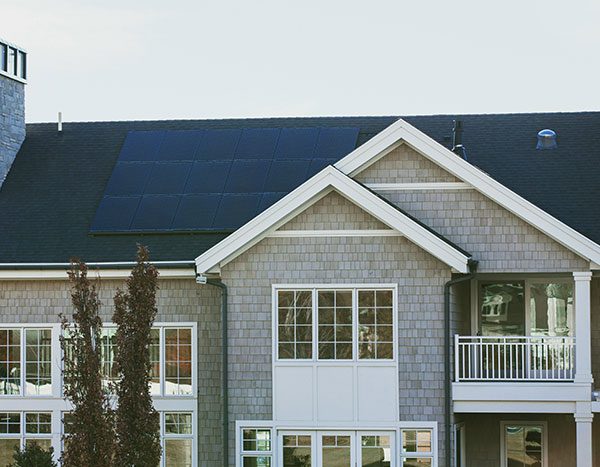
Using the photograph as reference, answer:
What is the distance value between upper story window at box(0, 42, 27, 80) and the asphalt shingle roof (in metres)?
1.69

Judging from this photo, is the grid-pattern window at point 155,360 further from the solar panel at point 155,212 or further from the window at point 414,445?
the window at point 414,445

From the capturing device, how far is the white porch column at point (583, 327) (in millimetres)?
22719

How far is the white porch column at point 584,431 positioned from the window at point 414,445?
8.78 feet

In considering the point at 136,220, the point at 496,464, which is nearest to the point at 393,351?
the point at 496,464

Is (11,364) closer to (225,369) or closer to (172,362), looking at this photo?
(172,362)

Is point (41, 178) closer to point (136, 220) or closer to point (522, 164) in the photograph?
point (136, 220)

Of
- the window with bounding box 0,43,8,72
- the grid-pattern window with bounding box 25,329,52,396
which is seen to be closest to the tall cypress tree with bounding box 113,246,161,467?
the grid-pattern window with bounding box 25,329,52,396

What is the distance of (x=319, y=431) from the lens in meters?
23.1

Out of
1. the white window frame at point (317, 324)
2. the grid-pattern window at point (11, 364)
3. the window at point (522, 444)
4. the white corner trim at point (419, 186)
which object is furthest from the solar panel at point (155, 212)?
the window at point (522, 444)

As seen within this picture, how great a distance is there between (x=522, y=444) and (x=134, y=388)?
9.46 meters

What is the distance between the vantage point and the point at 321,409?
23125 mm

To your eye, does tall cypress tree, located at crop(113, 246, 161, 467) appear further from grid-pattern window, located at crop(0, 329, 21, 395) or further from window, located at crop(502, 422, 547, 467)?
window, located at crop(502, 422, 547, 467)

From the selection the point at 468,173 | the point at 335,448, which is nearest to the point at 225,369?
the point at 335,448

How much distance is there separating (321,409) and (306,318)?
1.70 meters
